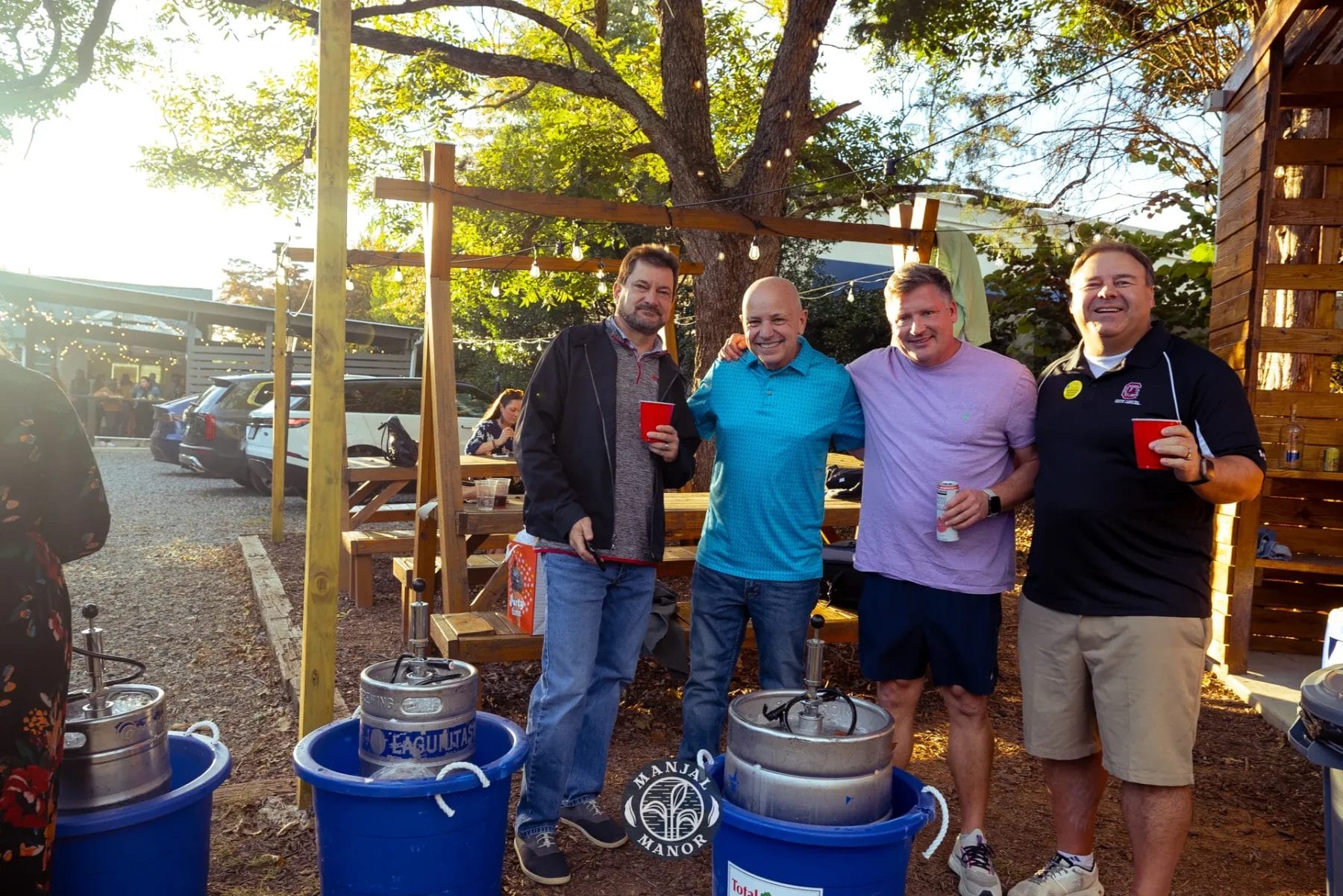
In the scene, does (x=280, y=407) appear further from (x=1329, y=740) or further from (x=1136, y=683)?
(x=1329, y=740)

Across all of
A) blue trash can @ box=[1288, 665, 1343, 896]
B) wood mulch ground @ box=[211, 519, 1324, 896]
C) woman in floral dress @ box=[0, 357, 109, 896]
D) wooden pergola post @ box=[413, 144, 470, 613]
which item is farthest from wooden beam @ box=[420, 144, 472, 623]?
blue trash can @ box=[1288, 665, 1343, 896]

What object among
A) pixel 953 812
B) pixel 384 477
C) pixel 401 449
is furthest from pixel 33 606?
pixel 401 449

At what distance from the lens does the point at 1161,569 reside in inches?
104

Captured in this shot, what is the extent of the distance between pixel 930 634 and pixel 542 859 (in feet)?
4.74

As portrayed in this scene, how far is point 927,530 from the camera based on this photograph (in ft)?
9.91

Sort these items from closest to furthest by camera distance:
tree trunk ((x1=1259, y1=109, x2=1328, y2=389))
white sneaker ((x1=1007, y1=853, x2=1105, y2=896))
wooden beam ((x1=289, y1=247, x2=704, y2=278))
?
A: 1. white sneaker ((x1=1007, y1=853, x2=1105, y2=896))
2. tree trunk ((x1=1259, y1=109, x2=1328, y2=389))
3. wooden beam ((x1=289, y1=247, x2=704, y2=278))

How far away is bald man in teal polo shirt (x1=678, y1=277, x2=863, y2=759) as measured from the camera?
3.18 metres

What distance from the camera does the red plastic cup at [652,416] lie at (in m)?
3.06

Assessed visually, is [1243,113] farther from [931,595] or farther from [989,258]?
[989,258]

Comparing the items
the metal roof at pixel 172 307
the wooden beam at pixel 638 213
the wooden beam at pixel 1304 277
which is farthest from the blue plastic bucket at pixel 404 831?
the metal roof at pixel 172 307

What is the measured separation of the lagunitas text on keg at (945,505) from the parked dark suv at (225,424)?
11567 mm

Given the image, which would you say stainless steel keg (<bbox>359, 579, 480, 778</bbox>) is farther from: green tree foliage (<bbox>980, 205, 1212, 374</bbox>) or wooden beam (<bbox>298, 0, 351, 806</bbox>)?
green tree foliage (<bbox>980, 205, 1212, 374</bbox>)

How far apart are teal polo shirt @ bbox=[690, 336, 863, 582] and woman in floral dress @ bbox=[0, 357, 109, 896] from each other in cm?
188

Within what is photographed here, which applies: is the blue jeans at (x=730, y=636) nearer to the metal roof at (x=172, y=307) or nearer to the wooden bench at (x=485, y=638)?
the wooden bench at (x=485, y=638)
